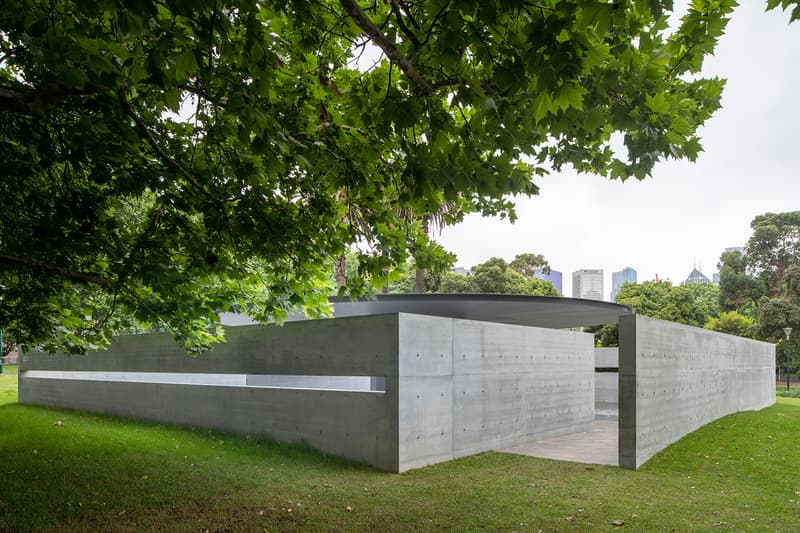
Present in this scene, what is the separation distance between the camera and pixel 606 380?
891 inches

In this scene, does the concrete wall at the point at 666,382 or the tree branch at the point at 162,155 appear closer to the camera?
the tree branch at the point at 162,155

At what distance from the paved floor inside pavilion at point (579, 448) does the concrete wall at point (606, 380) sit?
28.0ft

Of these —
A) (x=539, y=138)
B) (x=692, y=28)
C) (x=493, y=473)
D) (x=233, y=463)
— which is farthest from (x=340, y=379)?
(x=692, y=28)

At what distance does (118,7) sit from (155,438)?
379 inches

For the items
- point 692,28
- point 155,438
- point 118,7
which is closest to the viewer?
point 118,7

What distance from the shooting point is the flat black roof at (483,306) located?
11414 millimetres

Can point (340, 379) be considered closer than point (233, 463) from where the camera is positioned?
No

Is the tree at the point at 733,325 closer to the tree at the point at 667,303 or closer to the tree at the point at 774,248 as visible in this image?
the tree at the point at 667,303

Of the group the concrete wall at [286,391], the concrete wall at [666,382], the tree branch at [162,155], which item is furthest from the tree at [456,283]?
the tree branch at [162,155]

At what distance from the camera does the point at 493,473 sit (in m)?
8.67

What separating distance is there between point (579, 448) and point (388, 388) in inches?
191

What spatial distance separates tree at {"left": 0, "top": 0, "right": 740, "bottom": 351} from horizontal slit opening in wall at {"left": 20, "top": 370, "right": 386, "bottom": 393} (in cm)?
189

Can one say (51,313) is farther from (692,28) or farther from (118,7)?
(692,28)

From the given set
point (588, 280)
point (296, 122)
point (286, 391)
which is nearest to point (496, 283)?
point (286, 391)
